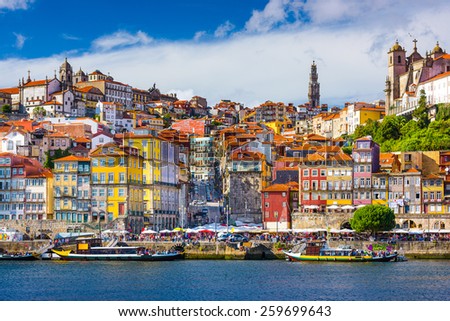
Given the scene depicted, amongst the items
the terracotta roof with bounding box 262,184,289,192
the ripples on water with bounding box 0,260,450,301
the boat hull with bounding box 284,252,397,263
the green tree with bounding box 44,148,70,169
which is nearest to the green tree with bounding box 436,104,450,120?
the terracotta roof with bounding box 262,184,289,192

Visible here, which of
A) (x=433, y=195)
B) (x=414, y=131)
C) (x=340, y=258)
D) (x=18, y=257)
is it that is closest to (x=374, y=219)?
(x=340, y=258)

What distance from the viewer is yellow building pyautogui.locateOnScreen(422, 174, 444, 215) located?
74938 millimetres

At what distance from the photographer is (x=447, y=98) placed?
101688 millimetres

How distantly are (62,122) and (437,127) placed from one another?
45007 millimetres

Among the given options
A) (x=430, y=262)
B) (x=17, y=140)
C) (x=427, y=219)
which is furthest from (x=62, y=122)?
(x=430, y=262)

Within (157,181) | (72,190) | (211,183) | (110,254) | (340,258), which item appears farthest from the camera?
(211,183)

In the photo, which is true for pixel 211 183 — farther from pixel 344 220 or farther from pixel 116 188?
pixel 344 220

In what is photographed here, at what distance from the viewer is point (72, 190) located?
77.9 metres

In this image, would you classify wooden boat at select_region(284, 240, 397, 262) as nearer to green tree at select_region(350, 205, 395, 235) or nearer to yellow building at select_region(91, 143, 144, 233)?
green tree at select_region(350, 205, 395, 235)

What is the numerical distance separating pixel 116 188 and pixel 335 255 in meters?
20.6

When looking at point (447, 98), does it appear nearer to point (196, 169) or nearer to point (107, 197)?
point (196, 169)

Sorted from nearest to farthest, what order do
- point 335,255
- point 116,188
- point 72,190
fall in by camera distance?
point 335,255
point 116,188
point 72,190

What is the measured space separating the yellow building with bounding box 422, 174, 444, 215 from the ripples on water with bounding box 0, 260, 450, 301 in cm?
1270

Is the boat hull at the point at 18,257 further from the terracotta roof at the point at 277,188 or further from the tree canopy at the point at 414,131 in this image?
the tree canopy at the point at 414,131
